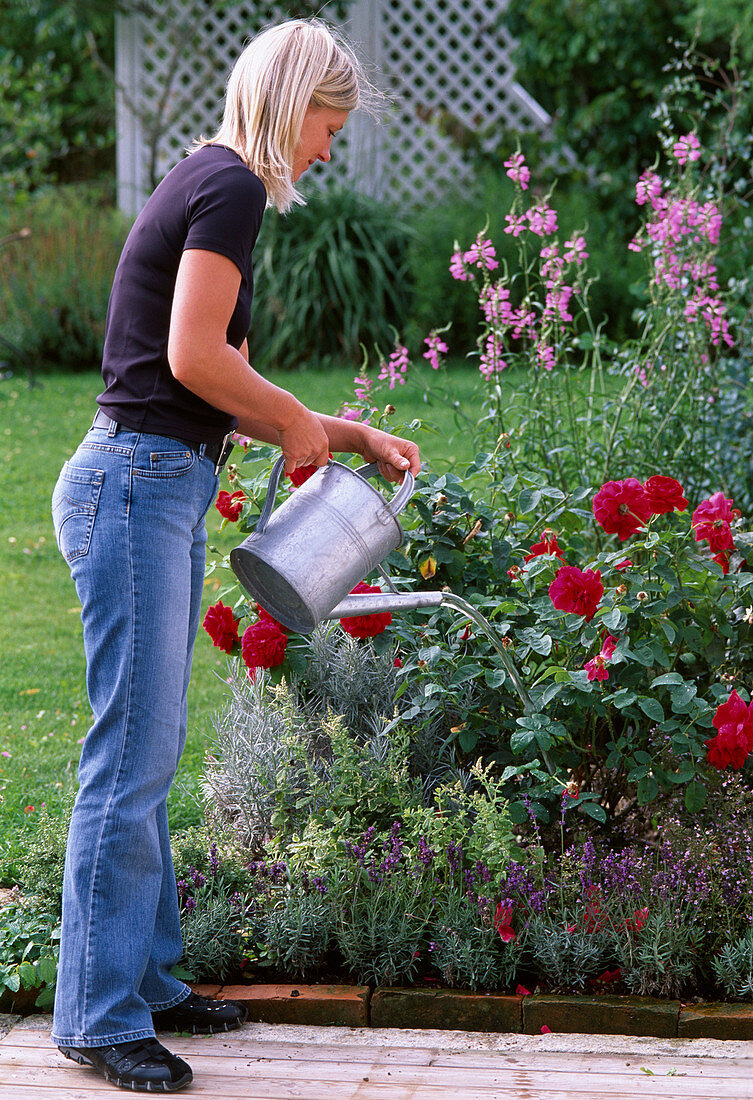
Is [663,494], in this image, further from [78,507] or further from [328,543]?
[78,507]

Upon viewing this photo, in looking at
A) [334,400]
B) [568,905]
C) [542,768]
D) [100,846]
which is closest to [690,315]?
[542,768]

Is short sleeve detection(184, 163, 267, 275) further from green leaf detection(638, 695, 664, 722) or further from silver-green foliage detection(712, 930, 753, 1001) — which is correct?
silver-green foliage detection(712, 930, 753, 1001)

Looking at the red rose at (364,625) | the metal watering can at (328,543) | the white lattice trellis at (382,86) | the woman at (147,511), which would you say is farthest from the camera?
the white lattice trellis at (382,86)

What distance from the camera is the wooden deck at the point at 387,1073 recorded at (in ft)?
5.89

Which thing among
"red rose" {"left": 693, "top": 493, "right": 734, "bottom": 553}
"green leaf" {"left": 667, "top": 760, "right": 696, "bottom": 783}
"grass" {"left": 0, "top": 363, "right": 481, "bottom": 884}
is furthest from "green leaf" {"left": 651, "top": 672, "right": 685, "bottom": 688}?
"grass" {"left": 0, "top": 363, "right": 481, "bottom": 884}

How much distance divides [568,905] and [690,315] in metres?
1.77

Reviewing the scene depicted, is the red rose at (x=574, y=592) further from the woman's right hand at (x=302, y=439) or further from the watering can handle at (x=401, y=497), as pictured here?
the woman's right hand at (x=302, y=439)

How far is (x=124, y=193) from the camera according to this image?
8.95m

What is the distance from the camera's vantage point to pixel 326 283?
7484 millimetres

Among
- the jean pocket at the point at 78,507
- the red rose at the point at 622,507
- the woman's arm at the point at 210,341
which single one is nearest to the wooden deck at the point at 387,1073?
the jean pocket at the point at 78,507

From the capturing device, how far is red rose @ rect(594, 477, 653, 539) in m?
2.24

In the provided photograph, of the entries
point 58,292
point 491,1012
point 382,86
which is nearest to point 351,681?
point 491,1012

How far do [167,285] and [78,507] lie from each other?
35 centimetres

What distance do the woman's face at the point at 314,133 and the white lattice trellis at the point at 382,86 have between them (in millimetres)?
6862
